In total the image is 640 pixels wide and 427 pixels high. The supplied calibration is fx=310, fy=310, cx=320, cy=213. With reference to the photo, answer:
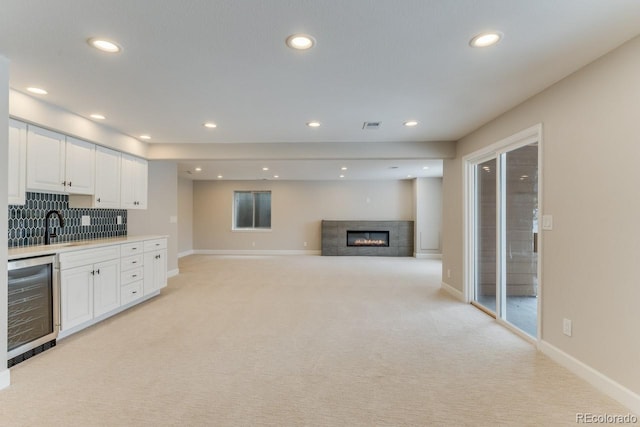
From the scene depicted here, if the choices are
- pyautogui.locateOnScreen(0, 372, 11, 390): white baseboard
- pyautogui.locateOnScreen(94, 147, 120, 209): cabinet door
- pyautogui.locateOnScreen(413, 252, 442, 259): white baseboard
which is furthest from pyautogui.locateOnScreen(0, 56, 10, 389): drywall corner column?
pyautogui.locateOnScreen(413, 252, 442, 259): white baseboard

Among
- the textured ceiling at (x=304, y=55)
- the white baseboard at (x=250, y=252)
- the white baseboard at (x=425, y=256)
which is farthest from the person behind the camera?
the white baseboard at (x=250, y=252)

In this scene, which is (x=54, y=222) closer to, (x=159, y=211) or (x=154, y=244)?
(x=154, y=244)

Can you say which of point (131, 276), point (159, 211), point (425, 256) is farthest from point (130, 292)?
point (425, 256)

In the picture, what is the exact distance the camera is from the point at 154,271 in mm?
4418

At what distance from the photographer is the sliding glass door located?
324 cm

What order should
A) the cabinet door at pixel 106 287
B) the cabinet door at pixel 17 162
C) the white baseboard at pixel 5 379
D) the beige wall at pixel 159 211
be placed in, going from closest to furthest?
1. the white baseboard at pixel 5 379
2. the cabinet door at pixel 17 162
3. the cabinet door at pixel 106 287
4. the beige wall at pixel 159 211

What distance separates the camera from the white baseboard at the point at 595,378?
197cm

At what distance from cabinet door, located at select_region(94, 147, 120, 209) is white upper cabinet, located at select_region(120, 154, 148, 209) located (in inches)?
4.3

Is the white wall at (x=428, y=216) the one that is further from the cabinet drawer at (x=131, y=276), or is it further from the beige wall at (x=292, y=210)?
the cabinet drawer at (x=131, y=276)

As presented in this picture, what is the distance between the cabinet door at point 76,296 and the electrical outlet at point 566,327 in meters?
4.42

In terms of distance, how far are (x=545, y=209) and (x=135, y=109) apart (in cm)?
419

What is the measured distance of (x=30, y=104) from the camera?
9.68 ft

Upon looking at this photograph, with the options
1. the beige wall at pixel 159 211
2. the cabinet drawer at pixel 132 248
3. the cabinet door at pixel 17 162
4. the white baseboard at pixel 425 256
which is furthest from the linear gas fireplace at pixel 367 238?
the cabinet door at pixel 17 162

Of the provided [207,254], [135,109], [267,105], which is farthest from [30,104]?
[207,254]
